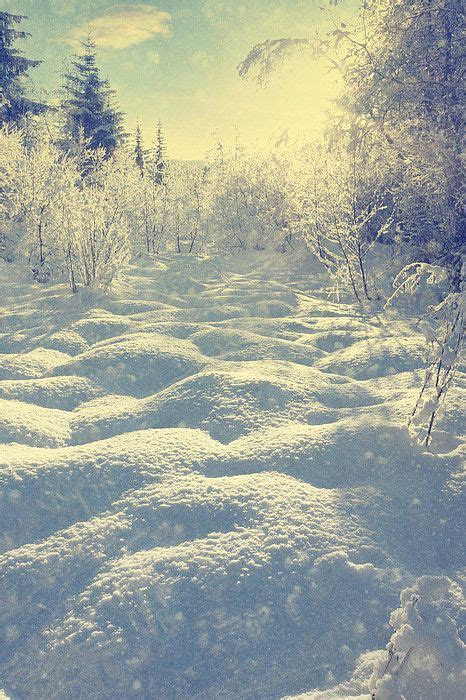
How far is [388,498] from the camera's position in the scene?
2639 millimetres

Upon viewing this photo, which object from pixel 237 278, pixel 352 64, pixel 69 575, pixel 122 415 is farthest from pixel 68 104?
pixel 69 575

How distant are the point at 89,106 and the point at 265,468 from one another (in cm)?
2481

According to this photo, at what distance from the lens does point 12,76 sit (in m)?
20.1

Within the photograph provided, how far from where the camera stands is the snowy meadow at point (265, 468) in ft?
6.00

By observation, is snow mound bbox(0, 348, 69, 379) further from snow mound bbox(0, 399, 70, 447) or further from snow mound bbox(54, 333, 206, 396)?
snow mound bbox(0, 399, 70, 447)

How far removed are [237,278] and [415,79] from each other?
239 inches

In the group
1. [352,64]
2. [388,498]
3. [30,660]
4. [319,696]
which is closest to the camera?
[319,696]

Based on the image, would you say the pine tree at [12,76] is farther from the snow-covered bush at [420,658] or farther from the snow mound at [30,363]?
the snow-covered bush at [420,658]

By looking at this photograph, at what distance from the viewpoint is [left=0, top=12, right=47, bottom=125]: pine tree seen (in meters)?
19.2

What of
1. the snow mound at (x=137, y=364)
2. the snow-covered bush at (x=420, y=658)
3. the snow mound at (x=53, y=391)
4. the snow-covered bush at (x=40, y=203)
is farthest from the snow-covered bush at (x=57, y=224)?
the snow-covered bush at (x=420, y=658)

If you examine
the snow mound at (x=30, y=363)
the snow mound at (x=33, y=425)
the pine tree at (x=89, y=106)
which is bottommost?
the snow mound at (x=33, y=425)

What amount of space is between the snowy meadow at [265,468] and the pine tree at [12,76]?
15.8 meters

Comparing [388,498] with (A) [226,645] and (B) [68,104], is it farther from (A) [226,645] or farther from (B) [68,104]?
(B) [68,104]

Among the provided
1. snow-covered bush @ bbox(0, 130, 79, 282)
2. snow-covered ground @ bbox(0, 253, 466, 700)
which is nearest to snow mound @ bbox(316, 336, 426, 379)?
snow-covered ground @ bbox(0, 253, 466, 700)
